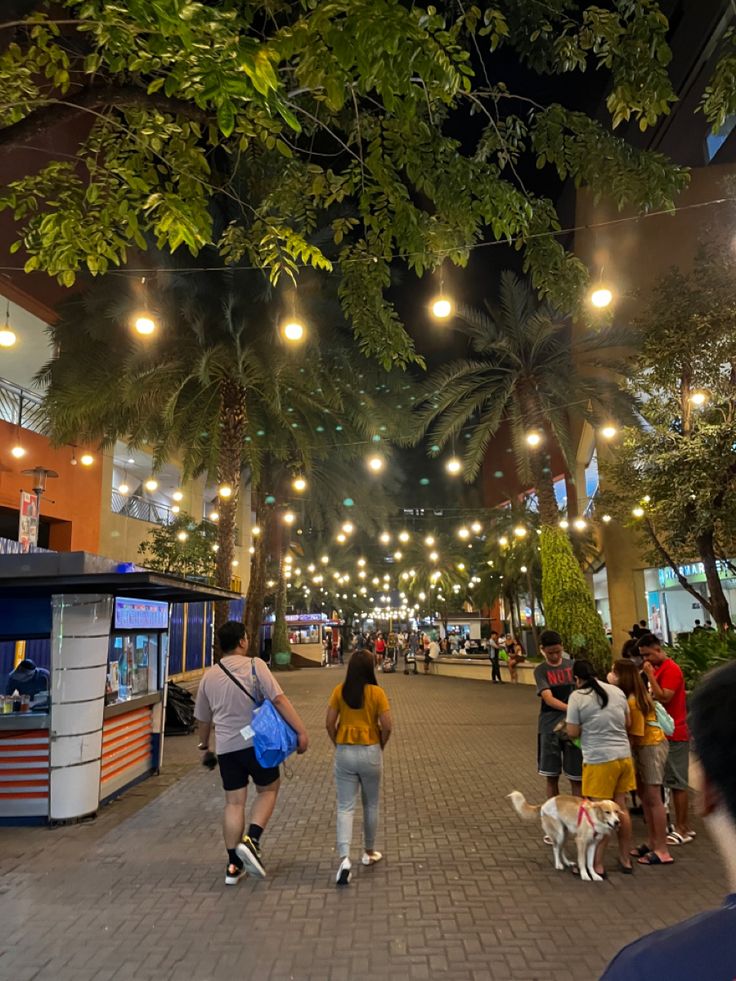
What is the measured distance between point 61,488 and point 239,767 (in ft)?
48.8

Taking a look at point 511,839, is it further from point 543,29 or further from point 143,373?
point 143,373

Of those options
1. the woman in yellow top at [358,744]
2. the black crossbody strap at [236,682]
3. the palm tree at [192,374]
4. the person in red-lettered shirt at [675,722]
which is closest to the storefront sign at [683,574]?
the palm tree at [192,374]

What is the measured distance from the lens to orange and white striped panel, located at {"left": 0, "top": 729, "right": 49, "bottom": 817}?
6715mm

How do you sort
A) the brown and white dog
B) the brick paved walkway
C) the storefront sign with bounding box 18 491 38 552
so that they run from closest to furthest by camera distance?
the brick paved walkway < the brown and white dog < the storefront sign with bounding box 18 491 38 552

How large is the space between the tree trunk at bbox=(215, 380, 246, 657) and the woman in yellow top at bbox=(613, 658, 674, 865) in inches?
389

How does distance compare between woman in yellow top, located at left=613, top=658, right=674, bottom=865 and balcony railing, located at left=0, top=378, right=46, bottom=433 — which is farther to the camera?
balcony railing, located at left=0, top=378, right=46, bottom=433

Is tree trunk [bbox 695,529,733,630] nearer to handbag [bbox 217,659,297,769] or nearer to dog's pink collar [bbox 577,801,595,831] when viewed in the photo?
dog's pink collar [bbox 577,801,595,831]

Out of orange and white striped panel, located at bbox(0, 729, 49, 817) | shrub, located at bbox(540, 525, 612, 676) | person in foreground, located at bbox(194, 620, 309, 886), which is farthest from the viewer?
shrub, located at bbox(540, 525, 612, 676)

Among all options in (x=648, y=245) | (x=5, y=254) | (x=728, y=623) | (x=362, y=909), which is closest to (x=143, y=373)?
(x=5, y=254)

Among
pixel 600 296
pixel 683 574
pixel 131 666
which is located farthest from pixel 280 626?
pixel 600 296

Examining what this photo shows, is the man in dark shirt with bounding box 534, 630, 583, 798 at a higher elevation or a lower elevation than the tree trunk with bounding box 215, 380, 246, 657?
lower

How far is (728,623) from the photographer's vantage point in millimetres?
11430

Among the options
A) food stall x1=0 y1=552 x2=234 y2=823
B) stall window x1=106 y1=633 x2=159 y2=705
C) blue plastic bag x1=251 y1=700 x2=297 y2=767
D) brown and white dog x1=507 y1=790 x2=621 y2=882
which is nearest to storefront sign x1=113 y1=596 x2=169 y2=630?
food stall x1=0 y1=552 x2=234 y2=823

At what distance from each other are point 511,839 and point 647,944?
564cm
